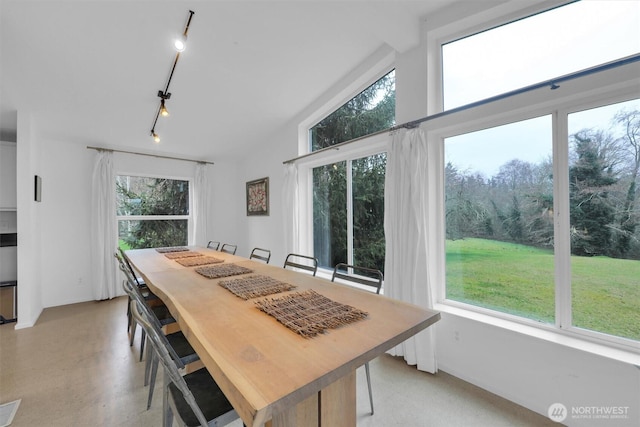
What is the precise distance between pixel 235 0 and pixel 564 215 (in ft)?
9.07

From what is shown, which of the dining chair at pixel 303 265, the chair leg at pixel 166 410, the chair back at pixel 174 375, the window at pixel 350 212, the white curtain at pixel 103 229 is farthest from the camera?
the white curtain at pixel 103 229

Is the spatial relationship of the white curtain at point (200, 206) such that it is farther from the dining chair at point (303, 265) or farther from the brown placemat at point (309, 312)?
the brown placemat at point (309, 312)

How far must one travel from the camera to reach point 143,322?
922 millimetres

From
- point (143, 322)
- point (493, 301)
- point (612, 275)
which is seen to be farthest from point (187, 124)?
point (612, 275)

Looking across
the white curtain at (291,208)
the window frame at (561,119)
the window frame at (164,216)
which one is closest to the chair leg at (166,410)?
the window frame at (561,119)

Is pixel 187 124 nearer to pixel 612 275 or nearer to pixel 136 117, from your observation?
pixel 136 117

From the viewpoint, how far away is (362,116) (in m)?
3.02

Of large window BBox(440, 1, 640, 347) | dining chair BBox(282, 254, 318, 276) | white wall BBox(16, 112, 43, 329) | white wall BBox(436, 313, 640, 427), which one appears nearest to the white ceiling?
white wall BBox(16, 112, 43, 329)

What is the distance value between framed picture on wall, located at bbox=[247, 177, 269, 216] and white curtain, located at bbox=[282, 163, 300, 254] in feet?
2.35

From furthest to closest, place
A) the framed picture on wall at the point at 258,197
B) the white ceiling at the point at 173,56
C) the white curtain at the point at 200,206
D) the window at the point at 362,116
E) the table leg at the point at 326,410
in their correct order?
the white curtain at the point at 200,206 → the framed picture on wall at the point at 258,197 → the window at the point at 362,116 → the white ceiling at the point at 173,56 → the table leg at the point at 326,410

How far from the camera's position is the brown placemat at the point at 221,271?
1.89 m

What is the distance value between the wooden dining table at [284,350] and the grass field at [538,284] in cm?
111

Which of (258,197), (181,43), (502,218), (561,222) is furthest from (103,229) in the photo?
(561,222)

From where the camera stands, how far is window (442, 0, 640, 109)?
4.78 ft
